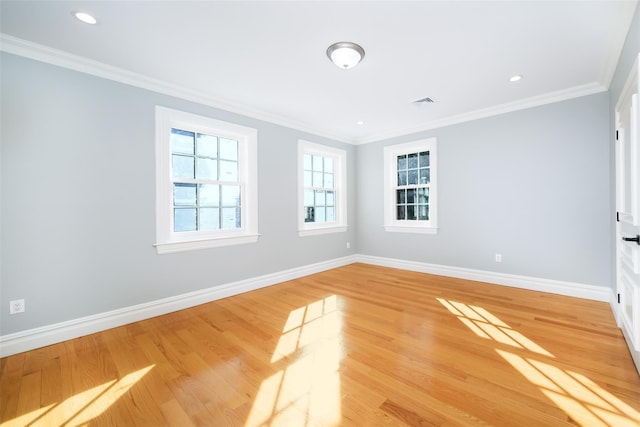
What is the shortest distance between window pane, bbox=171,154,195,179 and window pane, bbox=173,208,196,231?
0.41 meters

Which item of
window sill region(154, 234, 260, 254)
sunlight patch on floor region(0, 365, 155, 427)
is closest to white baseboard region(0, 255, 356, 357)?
window sill region(154, 234, 260, 254)

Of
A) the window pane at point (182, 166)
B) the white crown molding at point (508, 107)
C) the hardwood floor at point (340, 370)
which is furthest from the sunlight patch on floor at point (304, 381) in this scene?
the white crown molding at point (508, 107)

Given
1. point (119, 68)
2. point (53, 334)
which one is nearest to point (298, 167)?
Answer: point (119, 68)

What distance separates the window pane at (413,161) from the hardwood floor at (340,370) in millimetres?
2592

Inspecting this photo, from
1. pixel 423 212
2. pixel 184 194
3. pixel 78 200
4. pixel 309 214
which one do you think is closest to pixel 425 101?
pixel 423 212

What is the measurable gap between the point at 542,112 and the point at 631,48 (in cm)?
156

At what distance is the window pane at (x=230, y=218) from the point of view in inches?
141

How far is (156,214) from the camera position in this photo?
9.55 ft

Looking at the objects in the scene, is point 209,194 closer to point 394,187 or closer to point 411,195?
point 394,187

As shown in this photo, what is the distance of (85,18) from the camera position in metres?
1.97

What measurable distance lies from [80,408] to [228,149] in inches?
114

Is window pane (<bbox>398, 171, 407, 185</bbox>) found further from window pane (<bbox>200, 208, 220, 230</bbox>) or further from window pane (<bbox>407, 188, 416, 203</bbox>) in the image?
window pane (<bbox>200, 208, 220, 230</bbox>)

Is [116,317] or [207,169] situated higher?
[207,169]

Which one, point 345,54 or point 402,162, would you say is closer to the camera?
point 345,54
